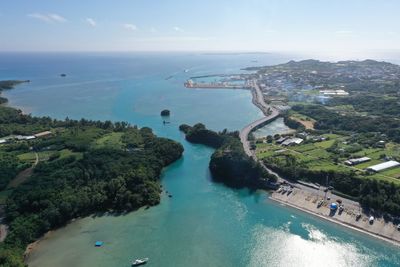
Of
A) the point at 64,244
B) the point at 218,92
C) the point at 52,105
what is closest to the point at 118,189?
the point at 64,244

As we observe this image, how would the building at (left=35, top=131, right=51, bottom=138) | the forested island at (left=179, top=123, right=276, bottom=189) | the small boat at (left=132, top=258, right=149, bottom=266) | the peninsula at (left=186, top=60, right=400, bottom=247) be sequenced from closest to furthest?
the small boat at (left=132, top=258, right=149, bottom=266) → the peninsula at (left=186, top=60, right=400, bottom=247) → the forested island at (left=179, top=123, right=276, bottom=189) → the building at (left=35, top=131, right=51, bottom=138)

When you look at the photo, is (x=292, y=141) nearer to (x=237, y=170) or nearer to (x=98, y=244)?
(x=237, y=170)

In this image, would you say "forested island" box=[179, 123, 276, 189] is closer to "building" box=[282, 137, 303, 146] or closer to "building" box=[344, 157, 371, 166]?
"building" box=[282, 137, 303, 146]

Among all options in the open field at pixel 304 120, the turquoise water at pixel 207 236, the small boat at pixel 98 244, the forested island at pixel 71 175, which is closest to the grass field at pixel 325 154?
the turquoise water at pixel 207 236

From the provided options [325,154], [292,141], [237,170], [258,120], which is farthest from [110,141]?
[325,154]

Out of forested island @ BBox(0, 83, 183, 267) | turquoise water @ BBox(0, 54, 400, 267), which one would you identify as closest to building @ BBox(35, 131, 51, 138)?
forested island @ BBox(0, 83, 183, 267)

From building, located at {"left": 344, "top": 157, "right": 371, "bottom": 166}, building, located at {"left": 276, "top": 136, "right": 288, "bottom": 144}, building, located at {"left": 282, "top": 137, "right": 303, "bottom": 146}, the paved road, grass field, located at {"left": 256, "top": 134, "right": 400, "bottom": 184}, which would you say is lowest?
the paved road

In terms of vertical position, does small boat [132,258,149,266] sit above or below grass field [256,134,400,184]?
below
